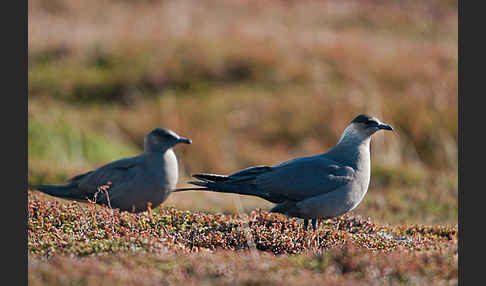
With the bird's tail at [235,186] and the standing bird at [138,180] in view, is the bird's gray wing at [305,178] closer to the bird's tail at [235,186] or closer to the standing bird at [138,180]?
the bird's tail at [235,186]

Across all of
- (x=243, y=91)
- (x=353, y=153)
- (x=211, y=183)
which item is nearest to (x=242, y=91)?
(x=243, y=91)

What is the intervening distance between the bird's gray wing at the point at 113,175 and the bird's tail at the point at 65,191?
95mm

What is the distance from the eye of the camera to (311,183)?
18.4ft

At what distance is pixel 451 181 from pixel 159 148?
6.02 metres

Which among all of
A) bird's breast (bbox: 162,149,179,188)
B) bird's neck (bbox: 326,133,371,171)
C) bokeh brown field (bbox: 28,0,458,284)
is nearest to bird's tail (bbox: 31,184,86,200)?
bird's breast (bbox: 162,149,179,188)

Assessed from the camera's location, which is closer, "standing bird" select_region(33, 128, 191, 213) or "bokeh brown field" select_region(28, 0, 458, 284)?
"standing bird" select_region(33, 128, 191, 213)

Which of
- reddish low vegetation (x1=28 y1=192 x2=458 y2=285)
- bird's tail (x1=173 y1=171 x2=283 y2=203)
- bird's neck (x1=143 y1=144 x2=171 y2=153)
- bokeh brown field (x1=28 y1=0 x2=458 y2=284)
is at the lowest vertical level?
reddish low vegetation (x1=28 y1=192 x2=458 y2=285)

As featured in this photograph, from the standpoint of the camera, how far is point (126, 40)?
18438mm

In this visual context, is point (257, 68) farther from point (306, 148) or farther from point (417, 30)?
point (417, 30)

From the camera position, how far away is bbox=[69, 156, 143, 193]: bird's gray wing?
641 centimetres

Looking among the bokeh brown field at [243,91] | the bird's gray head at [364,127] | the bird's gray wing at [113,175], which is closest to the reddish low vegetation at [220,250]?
the bird's gray wing at [113,175]

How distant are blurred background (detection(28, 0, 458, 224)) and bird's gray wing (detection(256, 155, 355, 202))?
187cm

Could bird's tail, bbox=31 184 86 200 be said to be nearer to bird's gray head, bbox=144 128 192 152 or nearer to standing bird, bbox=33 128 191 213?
standing bird, bbox=33 128 191 213

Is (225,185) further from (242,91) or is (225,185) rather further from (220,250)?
(242,91)
